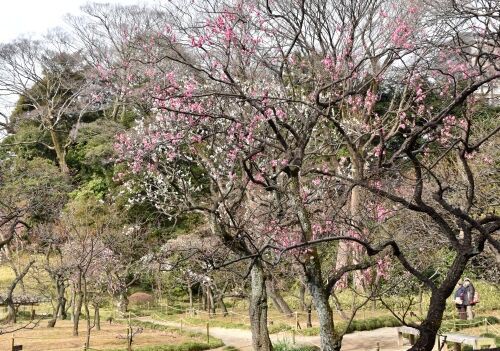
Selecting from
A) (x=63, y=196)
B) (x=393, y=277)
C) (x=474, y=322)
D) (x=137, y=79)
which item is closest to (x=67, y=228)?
(x=63, y=196)

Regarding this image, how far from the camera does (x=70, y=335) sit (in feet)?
51.9

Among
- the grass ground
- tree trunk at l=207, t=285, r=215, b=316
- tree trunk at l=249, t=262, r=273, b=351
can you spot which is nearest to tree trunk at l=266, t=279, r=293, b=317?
tree trunk at l=207, t=285, r=215, b=316

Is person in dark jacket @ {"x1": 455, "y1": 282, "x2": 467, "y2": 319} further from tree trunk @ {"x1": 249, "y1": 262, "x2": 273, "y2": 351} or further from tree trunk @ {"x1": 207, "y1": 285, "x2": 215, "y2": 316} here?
tree trunk @ {"x1": 207, "y1": 285, "x2": 215, "y2": 316}

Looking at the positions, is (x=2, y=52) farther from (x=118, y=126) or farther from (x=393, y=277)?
(x=393, y=277)

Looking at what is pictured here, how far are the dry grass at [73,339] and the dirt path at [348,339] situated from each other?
4.18 feet

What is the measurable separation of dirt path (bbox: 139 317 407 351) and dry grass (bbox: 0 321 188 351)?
128 centimetres

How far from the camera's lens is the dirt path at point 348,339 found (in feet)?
40.6

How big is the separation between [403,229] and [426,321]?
9.86 metres

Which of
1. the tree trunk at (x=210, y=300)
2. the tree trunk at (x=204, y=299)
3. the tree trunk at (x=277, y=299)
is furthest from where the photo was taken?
the tree trunk at (x=204, y=299)

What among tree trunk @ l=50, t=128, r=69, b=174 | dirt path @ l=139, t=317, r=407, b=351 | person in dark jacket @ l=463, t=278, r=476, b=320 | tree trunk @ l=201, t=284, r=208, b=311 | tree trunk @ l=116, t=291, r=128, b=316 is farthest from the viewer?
tree trunk @ l=50, t=128, r=69, b=174

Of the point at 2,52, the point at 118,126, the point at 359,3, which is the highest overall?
the point at 2,52

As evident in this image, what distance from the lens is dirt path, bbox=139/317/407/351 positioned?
1238cm

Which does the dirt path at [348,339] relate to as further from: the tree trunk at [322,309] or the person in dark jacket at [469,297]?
the tree trunk at [322,309]

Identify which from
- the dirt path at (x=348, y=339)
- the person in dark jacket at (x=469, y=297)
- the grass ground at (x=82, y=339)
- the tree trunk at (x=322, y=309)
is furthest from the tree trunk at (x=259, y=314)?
the person in dark jacket at (x=469, y=297)
